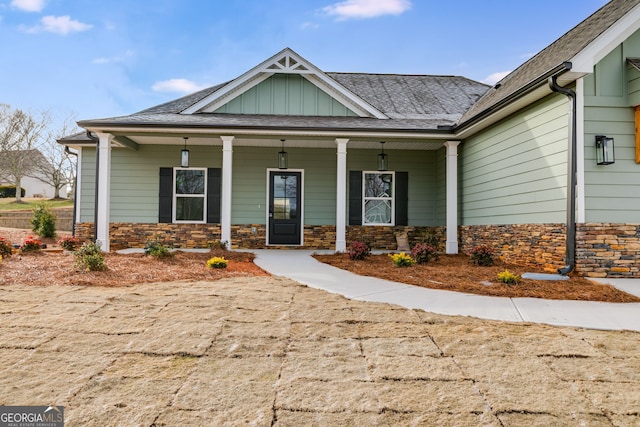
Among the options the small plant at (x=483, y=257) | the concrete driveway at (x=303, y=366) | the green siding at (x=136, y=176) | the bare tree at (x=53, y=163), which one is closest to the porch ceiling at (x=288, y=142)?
the green siding at (x=136, y=176)

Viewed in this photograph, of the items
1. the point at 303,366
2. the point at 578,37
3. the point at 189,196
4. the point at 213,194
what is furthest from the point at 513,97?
the point at 189,196

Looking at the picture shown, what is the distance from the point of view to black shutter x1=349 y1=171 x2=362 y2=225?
10.9 metres

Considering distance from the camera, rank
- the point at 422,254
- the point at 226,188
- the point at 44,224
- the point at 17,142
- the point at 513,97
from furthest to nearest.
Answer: the point at 17,142
the point at 44,224
the point at 226,188
the point at 422,254
the point at 513,97

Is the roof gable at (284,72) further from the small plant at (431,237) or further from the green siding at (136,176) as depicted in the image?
the small plant at (431,237)

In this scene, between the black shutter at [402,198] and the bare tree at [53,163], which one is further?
the bare tree at [53,163]

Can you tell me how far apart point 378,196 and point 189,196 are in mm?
4956

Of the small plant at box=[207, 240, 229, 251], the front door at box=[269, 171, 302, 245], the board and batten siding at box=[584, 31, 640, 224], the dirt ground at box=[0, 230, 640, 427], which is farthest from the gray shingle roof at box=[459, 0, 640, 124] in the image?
the small plant at box=[207, 240, 229, 251]

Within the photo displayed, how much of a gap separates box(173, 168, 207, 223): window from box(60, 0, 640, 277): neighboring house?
4cm

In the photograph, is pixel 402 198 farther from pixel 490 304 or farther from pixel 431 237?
pixel 490 304

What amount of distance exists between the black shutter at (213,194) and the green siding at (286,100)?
1595mm

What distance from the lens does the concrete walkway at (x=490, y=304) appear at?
380 centimetres

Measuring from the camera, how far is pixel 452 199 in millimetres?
9438

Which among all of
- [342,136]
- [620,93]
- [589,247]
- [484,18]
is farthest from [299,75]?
[589,247]

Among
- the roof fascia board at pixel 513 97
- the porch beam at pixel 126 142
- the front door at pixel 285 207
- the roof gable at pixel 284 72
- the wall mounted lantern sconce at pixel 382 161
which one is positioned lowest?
the front door at pixel 285 207
